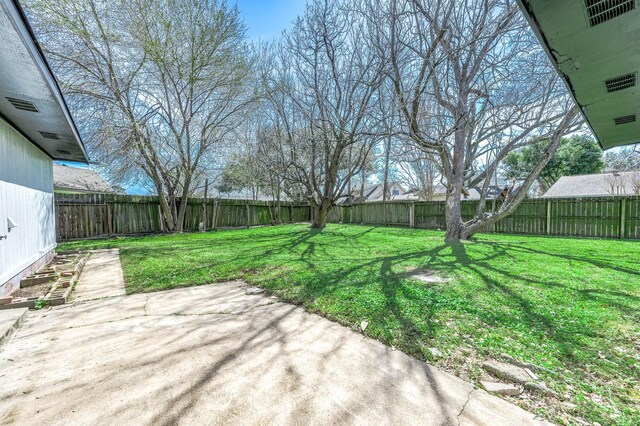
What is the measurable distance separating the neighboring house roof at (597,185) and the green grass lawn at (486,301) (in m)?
14.3

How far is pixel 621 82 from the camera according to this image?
288 cm

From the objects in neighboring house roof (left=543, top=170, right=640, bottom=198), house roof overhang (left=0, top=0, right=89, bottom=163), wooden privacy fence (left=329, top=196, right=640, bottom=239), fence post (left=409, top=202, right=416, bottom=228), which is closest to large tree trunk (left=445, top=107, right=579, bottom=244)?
wooden privacy fence (left=329, top=196, right=640, bottom=239)

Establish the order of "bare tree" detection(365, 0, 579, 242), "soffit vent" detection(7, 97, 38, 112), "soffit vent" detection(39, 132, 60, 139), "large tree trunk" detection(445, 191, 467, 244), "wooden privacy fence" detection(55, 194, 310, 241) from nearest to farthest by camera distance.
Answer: "soffit vent" detection(7, 97, 38, 112) → "soffit vent" detection(39, 132, 60, 139) → "bare tree" detection(365, 0, 579, 242) → "large tree trunk" detection(445, 191, 467, 244) → "wooden privacy fence" detection(55, 194, 310, 241)

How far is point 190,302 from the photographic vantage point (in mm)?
2918

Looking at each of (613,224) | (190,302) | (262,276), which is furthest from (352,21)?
(613,224)

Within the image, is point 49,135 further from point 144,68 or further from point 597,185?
point 597,185

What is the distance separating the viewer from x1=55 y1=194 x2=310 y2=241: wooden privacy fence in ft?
27.9

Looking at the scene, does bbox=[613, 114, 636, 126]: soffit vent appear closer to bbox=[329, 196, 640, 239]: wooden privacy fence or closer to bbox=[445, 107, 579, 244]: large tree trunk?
bbox=[445, 107, 579, 244]: large tree trunk

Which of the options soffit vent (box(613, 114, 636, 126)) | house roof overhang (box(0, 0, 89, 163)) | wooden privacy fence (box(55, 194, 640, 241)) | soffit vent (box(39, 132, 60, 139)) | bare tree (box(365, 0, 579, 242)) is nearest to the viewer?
house roof overhang (box(0, 0, 89, 163))

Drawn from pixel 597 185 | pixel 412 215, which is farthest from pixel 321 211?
pixel 597 185

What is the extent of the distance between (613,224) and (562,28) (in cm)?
889

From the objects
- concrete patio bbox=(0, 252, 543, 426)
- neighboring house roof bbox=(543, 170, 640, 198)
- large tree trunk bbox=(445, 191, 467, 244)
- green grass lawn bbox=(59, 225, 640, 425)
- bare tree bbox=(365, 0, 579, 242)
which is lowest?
concrete patio bbox=(0, 252, 543, 426)

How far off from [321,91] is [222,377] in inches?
330

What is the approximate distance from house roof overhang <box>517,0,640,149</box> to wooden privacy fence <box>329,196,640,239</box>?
625 cm
